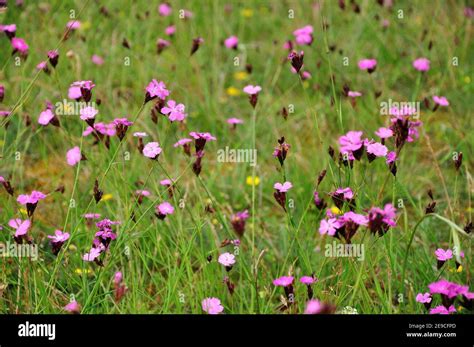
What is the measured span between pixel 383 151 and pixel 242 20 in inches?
80.9

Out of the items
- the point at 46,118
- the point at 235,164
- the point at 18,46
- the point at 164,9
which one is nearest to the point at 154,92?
the point at 46,118

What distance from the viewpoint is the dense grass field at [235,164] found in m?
1.82

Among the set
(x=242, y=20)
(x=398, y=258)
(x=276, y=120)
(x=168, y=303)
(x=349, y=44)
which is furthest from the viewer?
(x=242, y=20)

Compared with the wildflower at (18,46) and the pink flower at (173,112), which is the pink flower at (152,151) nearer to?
the pink flower at (173,112)

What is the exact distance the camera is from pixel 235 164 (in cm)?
277

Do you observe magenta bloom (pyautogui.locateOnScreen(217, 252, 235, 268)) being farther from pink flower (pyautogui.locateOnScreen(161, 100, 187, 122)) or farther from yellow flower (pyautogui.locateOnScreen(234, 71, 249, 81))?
yellow flower (pyautogui.locateOnScreen(234, 71, 249, 81))

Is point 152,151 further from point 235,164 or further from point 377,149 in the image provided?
point 235,164

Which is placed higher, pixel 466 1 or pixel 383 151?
pixel 466 1

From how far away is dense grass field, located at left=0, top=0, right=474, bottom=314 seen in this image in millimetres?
1821

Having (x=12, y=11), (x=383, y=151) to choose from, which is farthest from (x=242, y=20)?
(x=383, y=151)

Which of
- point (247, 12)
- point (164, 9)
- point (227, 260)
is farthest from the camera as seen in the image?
point (247, 12)

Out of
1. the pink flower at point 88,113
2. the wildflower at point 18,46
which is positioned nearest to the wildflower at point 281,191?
the pink flower at point 88,113
